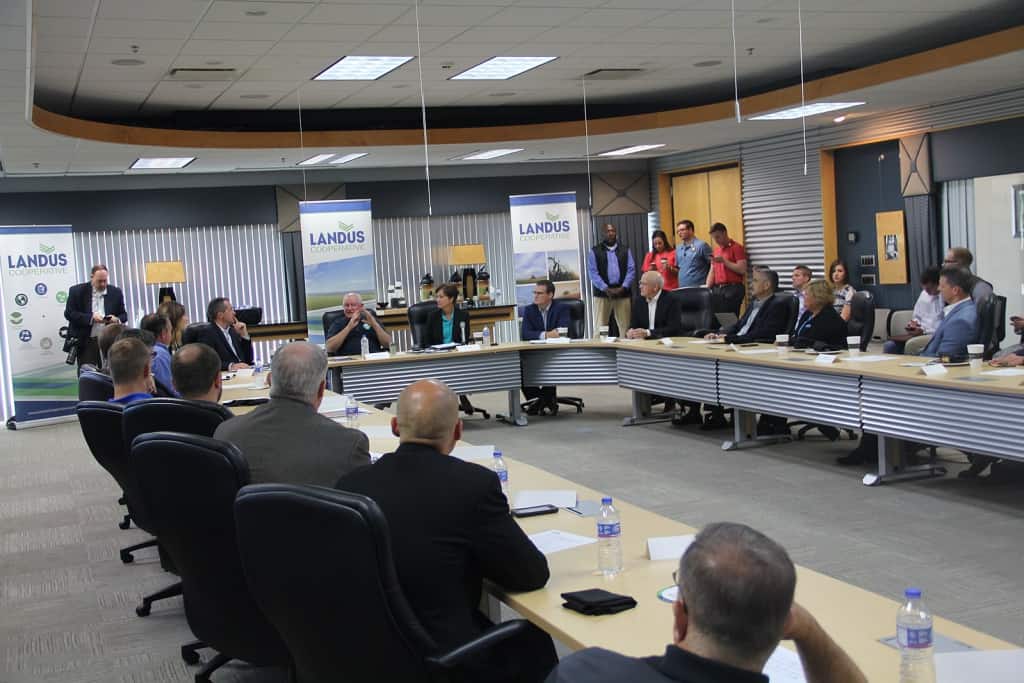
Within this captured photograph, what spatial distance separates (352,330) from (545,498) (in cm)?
621

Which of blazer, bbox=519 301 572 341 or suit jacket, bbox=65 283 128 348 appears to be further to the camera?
suit jacket, bbox=65 283 128 348

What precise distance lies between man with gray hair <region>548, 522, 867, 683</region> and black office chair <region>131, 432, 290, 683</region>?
1.75 meters

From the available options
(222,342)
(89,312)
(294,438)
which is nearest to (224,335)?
(222,342)

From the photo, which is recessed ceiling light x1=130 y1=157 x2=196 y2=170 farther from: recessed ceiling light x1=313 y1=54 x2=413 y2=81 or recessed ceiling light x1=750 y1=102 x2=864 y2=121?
recessed ceiling light x1=750 y1=102 x2=864 y2=121

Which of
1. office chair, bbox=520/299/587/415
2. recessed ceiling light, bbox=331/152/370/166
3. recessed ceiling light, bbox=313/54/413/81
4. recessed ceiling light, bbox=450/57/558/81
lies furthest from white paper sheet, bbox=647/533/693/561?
recessed ceiling light, bbox=331/152/370/166

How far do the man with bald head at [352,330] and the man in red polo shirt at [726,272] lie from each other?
498 cm

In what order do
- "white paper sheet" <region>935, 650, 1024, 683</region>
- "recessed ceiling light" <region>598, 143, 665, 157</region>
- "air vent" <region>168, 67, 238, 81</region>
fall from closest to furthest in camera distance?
"white paper sheet" <region>935, 650, 1024, 683</region>
"air vent" <region>168, 67, 238, 81</region>
"recessed ceiling light" <region>598, 143, 665, 157</region>

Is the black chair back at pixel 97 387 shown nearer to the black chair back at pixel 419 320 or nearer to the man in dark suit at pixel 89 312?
the black chair back at pixel 419 320

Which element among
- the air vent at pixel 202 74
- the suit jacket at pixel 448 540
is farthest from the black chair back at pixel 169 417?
the air vent at pixel 202 74

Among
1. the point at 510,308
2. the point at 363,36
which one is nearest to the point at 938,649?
the point at 363,36

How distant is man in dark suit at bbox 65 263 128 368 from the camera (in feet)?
38.5

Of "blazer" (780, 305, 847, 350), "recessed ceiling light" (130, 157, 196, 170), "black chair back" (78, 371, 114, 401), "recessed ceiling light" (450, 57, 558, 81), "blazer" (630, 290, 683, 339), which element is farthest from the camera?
"recessed ceiling light" (130, 157, 196, 170)

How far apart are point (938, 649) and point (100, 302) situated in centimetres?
1138


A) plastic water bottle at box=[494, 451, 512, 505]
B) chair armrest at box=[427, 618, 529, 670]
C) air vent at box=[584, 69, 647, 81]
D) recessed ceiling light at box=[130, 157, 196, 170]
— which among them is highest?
air vent at box=[584, 69, 647, 81]
